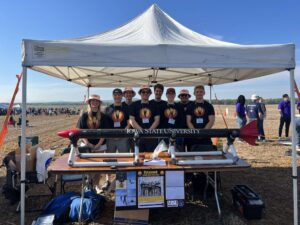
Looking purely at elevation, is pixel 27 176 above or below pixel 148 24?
below

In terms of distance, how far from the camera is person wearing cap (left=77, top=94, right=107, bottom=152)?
189 inches

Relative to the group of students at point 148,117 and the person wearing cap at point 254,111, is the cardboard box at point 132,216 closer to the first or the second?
the group of students at point 148,117

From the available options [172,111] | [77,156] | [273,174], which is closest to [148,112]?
[172,111]

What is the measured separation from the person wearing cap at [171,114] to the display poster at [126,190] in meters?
1.71

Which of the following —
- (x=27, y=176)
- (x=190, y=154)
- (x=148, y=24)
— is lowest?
(x=27, y=176)

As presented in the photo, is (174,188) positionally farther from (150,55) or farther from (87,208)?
(150,55)

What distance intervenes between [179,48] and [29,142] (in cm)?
321

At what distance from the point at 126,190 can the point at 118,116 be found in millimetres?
1907

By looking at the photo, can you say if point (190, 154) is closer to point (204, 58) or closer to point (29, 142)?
point (204, 58)

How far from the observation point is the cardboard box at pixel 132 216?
12.4 feet

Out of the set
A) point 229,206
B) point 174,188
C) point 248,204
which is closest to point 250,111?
point 229,206

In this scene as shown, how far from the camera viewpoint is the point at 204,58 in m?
3.68

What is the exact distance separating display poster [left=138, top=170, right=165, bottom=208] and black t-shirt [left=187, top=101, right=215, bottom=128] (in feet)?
5.21

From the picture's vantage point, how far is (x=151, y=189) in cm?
359
